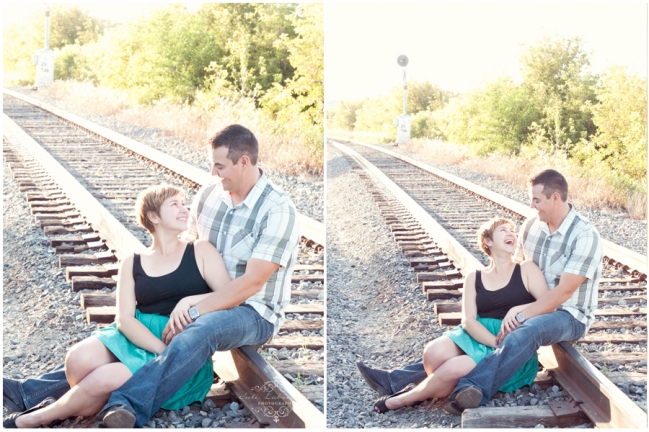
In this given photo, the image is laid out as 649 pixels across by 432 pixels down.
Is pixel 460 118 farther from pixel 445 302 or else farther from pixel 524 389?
pixel 524 389

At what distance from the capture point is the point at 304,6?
4086 mm

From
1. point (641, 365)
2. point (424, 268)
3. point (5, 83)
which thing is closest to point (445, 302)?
point (424, 268)

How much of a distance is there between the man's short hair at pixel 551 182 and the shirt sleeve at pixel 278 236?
127 cm

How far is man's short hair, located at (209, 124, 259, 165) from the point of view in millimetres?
3184

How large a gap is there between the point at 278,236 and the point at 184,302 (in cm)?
52

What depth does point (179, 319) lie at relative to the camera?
298cm

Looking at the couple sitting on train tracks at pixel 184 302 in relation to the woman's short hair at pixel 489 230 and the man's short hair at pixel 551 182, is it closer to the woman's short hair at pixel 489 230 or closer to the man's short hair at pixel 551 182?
the woman's short hair at pixel 489 230

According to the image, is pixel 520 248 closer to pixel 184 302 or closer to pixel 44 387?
pixel 184 302

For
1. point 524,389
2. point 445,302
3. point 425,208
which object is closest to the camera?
point 524,389

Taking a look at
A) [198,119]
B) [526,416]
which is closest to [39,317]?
[198,119]

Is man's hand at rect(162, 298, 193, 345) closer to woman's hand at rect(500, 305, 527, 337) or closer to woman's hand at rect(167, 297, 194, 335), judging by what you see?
woman's hand at rect(167, 297, 194, 335)

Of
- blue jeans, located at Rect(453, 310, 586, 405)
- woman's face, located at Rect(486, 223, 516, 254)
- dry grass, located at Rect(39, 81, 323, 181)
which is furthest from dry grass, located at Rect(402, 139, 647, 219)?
blue jeans, located at Rect(453, 310, 586, 405)

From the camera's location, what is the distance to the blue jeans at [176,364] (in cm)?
276

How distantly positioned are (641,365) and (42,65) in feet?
13.0
